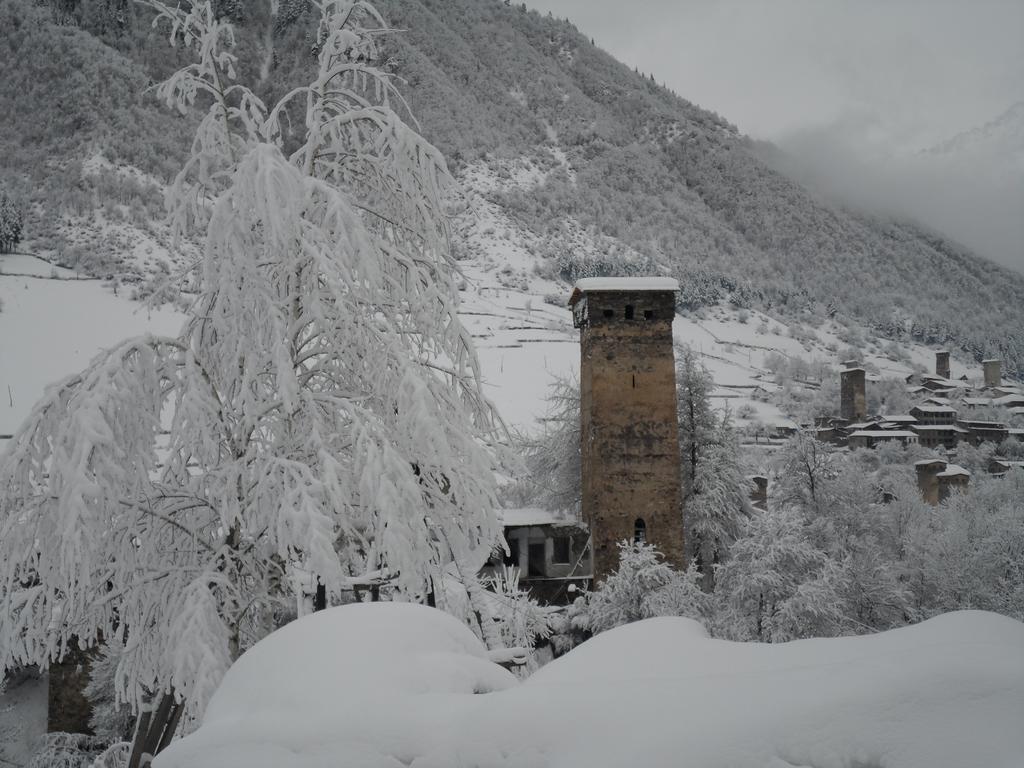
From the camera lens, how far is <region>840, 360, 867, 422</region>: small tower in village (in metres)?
51.2

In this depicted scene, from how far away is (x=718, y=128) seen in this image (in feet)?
589

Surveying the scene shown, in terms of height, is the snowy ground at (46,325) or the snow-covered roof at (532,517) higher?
the snowy ground at (46,325)

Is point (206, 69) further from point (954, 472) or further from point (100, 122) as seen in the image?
point (100, 122)

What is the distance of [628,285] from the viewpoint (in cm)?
2058

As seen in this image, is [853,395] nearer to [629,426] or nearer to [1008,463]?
[1008,463]

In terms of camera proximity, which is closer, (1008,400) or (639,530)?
(639,530)

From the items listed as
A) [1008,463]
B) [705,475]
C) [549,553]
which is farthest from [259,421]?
[1008,463]


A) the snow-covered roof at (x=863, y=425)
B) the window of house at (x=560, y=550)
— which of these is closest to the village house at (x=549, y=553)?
the window of house at (x=560, y=550)

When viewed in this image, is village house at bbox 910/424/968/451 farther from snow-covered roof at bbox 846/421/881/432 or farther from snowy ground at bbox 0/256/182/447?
snowy ground at bbox 0/256/182/447

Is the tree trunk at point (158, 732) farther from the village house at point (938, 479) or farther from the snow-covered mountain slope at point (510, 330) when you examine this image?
the village house at point (938, 479)

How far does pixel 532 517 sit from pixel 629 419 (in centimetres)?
455

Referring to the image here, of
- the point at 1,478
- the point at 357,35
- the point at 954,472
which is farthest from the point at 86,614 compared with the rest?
the point at 954,472

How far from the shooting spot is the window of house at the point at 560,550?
20672 mm

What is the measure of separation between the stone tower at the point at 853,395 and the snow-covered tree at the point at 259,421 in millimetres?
53367
